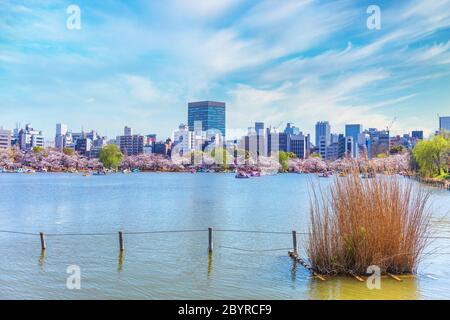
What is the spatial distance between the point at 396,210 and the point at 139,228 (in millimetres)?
14415

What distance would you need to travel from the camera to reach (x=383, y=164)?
492 inches

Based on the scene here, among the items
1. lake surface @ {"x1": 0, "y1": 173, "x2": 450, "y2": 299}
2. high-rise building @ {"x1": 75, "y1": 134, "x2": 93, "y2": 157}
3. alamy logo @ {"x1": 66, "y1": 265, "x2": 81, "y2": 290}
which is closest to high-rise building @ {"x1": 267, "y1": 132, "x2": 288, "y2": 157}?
high-rise building @ {"x1": 75, "y1": 134, "x2": 93, "y2": 157}

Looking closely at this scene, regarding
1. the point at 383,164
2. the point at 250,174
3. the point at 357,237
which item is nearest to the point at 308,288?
the point at 357,237

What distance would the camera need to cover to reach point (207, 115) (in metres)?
183

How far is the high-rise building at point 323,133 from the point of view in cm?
17500

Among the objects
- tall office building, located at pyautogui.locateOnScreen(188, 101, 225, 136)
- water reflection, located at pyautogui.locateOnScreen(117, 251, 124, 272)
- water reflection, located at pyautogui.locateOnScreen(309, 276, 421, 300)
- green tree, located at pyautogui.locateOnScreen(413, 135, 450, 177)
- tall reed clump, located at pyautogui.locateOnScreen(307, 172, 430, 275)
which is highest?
tall office building, located at pyautogui.locateOnScreen(188, 101, 225, 136)

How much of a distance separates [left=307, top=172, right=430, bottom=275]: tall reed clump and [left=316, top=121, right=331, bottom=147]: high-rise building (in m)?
164

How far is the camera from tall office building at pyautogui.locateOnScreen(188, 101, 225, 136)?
591 feet

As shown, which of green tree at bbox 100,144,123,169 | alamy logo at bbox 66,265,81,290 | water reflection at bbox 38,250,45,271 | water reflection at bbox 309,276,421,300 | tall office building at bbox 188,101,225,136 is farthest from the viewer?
tall office building at bbox 188,101,225,136

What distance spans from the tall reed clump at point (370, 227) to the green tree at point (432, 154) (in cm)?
5119

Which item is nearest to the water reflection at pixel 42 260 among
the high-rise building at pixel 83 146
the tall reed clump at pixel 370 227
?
the tall reed clump at pixel 370 227

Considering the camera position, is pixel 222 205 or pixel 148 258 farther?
pixel 222 205

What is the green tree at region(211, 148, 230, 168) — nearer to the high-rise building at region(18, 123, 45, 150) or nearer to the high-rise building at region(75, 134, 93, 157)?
the high-rise building at region(75, 134, 93, 157)
